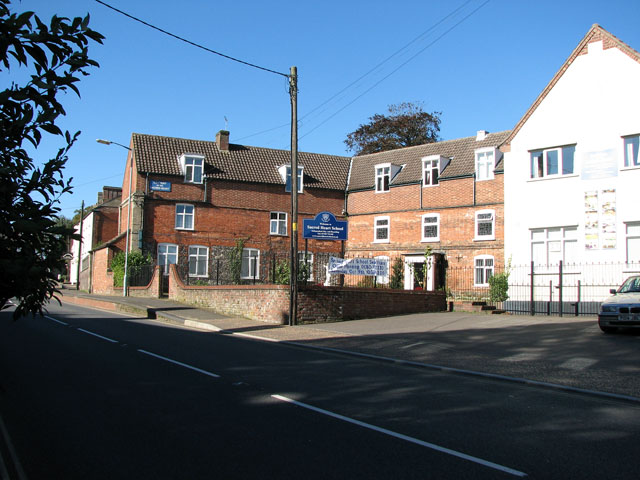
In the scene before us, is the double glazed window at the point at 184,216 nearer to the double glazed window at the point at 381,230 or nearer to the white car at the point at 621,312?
the double glazed window at the point at 381,230

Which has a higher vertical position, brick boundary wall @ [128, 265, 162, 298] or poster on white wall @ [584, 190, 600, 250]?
poster on white wall @ [584, 190, 600, 250]

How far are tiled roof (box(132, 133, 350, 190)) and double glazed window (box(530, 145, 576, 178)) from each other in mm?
17727

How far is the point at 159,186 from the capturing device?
37.8m

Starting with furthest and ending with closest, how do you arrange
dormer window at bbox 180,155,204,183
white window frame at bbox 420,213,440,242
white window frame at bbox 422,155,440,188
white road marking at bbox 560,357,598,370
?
Result: dormer window at bbox 180,155,204,183, white window frame at bbox 422,155,440,188, white window frame at bbox 420,213,440,242, white road marking at bbox 560,357,598,370

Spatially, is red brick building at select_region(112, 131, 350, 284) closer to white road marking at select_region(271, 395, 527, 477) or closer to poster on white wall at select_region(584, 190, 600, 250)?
poster on white wall at select_region(584, 190, 600, 250)

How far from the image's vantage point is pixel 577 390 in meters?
9.55

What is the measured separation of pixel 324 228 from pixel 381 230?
52.4 feet

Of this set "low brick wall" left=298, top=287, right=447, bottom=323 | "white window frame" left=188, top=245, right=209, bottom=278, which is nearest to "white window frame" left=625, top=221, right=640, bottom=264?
"low brick wall" left=298, top=287, right=447, bottom=323

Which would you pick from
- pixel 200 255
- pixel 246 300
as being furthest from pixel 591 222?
pixel 200 255

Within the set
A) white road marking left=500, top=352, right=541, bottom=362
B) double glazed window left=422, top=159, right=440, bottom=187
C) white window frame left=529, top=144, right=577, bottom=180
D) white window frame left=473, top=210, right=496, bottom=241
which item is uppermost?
double glazed window left=422, top=159, right=440, bottom=187

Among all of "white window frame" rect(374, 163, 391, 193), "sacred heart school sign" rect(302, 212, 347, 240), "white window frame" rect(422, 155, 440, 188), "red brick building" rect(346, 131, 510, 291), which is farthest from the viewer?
Result: "white window frame" rect(374, 163, 391, 193)

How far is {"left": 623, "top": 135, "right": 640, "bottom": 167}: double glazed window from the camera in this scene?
22.9 meters

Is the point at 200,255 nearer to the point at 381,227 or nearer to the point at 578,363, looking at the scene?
the point at 381,227

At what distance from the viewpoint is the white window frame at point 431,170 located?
35.8m
